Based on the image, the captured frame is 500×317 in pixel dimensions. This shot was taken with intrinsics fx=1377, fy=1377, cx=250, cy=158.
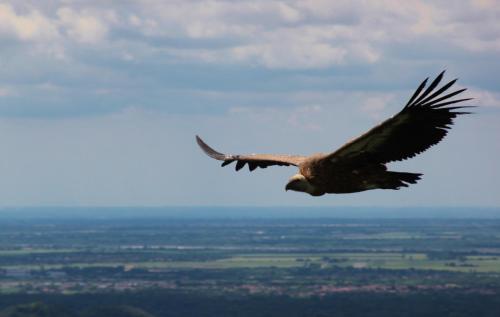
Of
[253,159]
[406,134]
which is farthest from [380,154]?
[253,159]

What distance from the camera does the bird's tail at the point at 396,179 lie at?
22172 millimetres

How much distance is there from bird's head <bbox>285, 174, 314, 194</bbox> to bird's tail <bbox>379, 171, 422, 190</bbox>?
1187 millimetres

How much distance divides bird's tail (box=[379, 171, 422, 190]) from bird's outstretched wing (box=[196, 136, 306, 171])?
172cm

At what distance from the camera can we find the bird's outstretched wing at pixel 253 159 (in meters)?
24.7

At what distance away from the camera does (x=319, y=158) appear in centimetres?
2227

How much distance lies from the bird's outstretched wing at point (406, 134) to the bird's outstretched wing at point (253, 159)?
179 cm

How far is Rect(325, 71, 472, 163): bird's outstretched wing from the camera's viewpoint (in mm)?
21562

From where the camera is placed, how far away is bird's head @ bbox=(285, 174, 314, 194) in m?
22.3

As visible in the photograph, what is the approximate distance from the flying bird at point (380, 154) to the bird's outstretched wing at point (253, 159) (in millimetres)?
1205

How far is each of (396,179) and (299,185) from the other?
1.59m

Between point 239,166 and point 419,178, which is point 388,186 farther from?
point 239,166

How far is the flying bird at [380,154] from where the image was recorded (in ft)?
71.3

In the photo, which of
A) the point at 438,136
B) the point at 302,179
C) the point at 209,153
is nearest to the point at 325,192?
the point at 302,179

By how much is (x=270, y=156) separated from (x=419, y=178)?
5.00m
